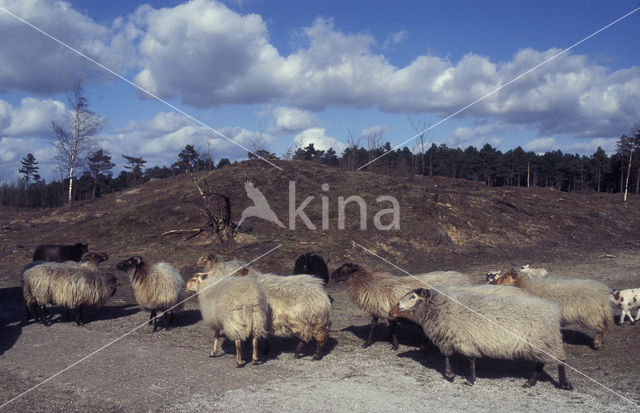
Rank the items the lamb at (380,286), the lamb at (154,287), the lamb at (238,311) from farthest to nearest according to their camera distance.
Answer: the lamb at (154,287) → the lamb at (380,286) → the lamb at (238,311)

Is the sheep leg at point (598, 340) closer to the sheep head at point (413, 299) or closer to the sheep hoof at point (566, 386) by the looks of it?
the sheep hoof at point (566, 386)

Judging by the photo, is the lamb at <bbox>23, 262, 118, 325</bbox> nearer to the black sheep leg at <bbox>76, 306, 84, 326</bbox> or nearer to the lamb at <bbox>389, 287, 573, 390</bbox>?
the black sheep leg at <bbox>76, 306, 84, 326</bbox>

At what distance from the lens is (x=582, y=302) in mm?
8719

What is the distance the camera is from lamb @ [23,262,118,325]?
10.5 meters

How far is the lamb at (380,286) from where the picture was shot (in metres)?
9.34

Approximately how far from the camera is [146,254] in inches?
752

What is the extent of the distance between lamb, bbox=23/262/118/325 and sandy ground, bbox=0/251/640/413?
567 millimetres

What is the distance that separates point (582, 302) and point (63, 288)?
11.6 metres

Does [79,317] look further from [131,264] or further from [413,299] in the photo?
[413,299]

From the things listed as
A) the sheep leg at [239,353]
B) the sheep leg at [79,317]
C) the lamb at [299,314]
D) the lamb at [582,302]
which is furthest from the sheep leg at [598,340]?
A: the sheep leg at [79,317]

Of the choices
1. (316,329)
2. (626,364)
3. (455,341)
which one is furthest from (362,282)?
(626,364)

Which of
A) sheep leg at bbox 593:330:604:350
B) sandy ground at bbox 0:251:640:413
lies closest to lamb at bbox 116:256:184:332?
sandy ground at bbox 0:251:640:413

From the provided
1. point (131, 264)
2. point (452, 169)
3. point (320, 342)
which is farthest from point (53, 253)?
point (452, 169)

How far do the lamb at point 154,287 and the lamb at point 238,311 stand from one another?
104 inches
